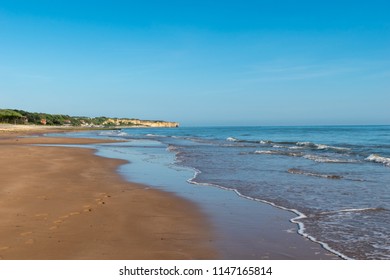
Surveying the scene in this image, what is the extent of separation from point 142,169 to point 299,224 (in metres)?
10.2

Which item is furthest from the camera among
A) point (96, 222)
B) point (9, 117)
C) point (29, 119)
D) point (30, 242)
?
point (29, 119)

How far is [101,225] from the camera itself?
7.07 metres

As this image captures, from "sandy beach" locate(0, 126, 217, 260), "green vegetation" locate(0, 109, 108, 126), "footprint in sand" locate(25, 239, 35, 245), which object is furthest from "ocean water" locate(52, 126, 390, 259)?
"green vegetation" locate(0, 109, 108, 126)

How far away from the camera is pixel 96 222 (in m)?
7.27

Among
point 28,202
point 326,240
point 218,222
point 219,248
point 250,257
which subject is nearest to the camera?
point 250,257

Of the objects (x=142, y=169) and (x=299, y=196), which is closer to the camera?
(x=299, y=196)

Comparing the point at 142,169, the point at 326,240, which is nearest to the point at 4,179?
the point at 142,169

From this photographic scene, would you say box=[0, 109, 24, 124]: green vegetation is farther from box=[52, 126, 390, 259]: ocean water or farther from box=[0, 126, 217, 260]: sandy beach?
box=[0, 126, 217, 260]: sandy beach

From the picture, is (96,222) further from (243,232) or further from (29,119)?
(29,119)

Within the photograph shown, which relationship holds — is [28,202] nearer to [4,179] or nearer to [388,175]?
[4,179]

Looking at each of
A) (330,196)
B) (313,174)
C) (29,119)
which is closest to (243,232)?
(330,196)

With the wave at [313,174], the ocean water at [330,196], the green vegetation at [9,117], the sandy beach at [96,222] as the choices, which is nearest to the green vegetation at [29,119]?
the green vegetation at [9,117]

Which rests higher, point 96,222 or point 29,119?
point 29,119

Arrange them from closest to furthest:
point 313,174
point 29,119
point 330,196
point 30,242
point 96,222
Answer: point 30,242
point 96,222
point 330,196
point 313,174
point 29,119
